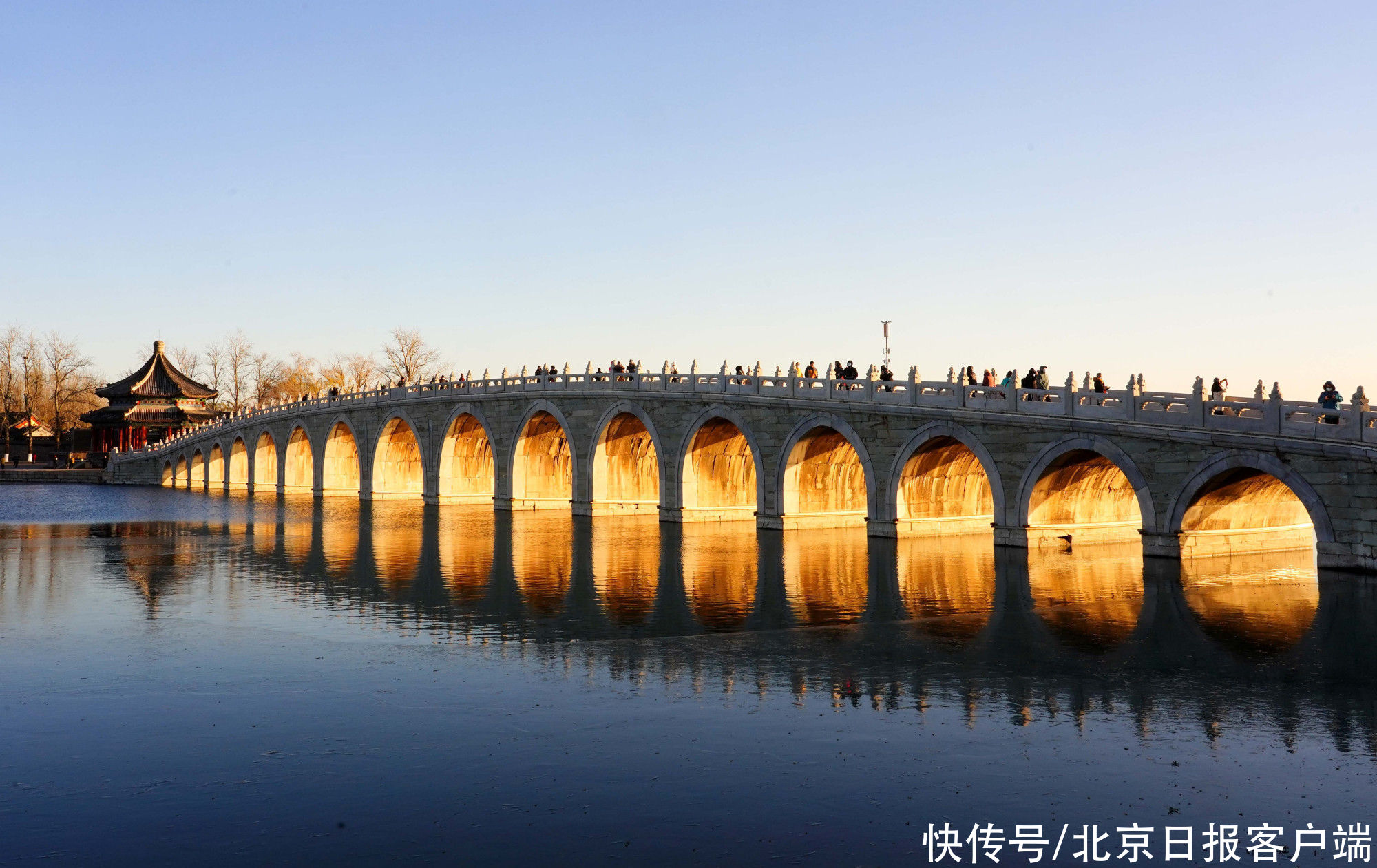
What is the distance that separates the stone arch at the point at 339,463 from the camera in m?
66.1

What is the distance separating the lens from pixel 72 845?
826 centimetres

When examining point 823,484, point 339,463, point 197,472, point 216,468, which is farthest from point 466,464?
point 197,472

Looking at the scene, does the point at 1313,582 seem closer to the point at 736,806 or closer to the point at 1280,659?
the point at 1280,659

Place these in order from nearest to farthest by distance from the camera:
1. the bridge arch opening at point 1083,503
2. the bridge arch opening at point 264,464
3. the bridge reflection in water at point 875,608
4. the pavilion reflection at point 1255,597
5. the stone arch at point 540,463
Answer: the bridge reflection in water at point 875,608 < the pavilion reflection at point 1255,597 < the bridge arch opening at point 1083,503 < the stone arch at point 540,463 < the bridge arch opening at point 264,464

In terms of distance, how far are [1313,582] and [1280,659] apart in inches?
320

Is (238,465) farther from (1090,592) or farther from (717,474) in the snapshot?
(1090,592)

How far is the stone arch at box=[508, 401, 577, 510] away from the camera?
48594 millimetres

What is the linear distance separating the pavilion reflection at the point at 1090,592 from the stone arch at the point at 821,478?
819 cm

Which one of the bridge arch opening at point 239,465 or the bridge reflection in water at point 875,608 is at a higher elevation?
the bridge arch opening at point 239,465

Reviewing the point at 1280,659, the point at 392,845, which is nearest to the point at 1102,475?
the point at 1280,659

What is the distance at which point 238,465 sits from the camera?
252ft

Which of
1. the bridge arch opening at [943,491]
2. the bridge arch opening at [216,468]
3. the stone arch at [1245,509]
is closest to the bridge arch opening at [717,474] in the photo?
the bridge arch opening at [943,491]

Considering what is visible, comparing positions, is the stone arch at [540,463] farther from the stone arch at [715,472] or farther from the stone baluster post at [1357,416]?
the stone baluster post at [1357,416]

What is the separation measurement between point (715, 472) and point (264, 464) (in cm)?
4555
